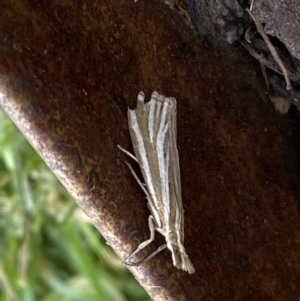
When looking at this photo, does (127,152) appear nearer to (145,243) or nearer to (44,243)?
(145,243)

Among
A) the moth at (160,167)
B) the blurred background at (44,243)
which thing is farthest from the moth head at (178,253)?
the blurred background at (44,243)

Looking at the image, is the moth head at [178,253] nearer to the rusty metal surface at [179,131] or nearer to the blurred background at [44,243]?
the rusty metal surface at [179,131]

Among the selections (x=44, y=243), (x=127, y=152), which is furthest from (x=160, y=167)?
(x=44, y=243)

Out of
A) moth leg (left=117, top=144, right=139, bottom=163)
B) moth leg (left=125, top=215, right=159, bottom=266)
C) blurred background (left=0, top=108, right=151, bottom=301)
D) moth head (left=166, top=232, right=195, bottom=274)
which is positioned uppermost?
moth leg (left=117, top=144, right=139, bottom=163)

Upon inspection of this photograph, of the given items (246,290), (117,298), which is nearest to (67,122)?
(246,290)

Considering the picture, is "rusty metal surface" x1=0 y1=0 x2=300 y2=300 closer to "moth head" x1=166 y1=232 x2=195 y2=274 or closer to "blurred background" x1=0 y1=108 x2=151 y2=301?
"moth head" x1=166 y1=232 x2=195 y2=274

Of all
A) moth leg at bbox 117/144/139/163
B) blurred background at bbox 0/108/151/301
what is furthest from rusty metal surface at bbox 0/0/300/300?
blurred background at bbox 0/108/151/301

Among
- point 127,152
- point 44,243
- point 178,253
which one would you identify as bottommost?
point 44,243
